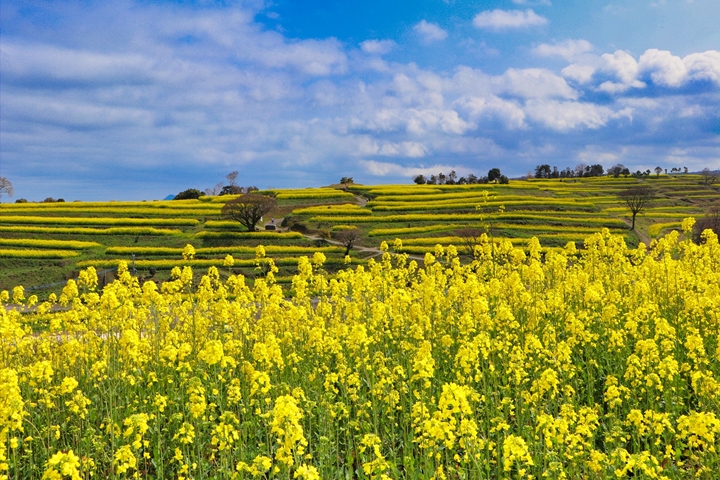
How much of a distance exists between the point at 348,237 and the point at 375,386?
43.5m

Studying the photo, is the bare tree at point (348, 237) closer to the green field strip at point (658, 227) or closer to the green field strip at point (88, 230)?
the green field strip at point (88, 230)

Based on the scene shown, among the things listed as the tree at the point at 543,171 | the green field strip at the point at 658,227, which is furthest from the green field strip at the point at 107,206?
the tree at the point at 543,171

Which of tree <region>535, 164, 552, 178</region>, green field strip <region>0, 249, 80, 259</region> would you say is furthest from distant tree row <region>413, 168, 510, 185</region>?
green field strip <region>0, 249, 80, 259</region>

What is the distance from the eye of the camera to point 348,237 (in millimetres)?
51188

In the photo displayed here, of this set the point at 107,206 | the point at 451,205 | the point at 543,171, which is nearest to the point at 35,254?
the point at 107,206

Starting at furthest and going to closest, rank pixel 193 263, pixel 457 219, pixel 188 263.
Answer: pixel 457 219, pixel 193 263, pixel 188 263

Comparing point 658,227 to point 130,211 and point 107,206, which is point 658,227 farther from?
point 107,206

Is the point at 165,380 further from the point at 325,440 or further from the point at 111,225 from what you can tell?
the point at 111,225

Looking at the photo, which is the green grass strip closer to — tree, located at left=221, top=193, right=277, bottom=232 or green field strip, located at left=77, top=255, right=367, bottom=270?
green field strip, located at left=77, top=255, right=367, bottom=270

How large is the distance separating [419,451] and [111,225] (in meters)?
61.0

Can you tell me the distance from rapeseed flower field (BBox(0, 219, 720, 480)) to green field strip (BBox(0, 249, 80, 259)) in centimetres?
4007

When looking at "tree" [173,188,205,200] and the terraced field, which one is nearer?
the terraced field

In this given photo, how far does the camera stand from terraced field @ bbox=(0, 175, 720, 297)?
149 ft

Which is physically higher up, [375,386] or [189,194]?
[189,194]
